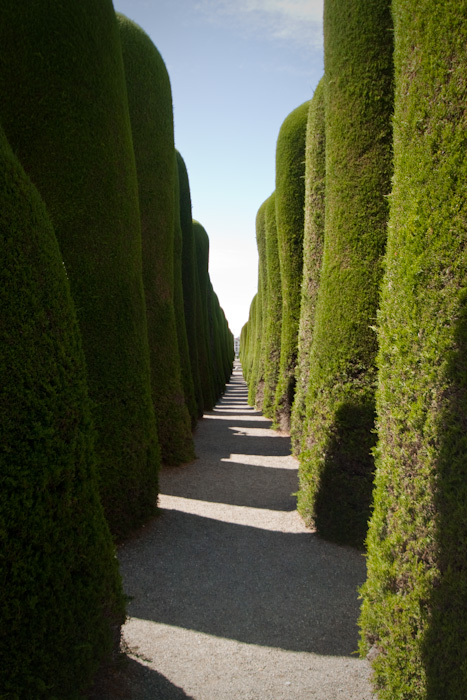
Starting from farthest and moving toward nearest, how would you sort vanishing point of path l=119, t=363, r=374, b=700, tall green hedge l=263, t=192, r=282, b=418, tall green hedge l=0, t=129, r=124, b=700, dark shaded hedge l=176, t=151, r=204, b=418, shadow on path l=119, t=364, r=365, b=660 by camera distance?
1. tall green hedge l=263, t=192, r=282, b=418
2. dark shaded hedge l=176, t=151, r=204, b=418
3. shadow on path l=119, t=364, r=365, b=660
4. vanishing point of path l=119, t=363, r=374, b=700
5. tall green hedge l=0, t=129, r=124, b=700

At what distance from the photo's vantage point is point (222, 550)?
18.4 feet

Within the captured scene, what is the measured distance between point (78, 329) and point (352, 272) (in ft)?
12.6

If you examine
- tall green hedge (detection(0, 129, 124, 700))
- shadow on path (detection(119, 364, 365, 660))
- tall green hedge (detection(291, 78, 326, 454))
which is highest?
tall green hedge (detection(291, 78, 326, 454))

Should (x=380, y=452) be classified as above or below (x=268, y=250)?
below

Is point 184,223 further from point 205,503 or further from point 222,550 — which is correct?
point 222,550

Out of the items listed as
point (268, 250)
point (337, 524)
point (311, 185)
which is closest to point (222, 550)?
point (337, 524)

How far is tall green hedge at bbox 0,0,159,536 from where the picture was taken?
5211mm

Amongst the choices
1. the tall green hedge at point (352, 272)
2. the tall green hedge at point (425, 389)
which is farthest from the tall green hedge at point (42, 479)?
the tall green hedge at point (352, 272)

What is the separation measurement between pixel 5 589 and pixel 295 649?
7.88ft

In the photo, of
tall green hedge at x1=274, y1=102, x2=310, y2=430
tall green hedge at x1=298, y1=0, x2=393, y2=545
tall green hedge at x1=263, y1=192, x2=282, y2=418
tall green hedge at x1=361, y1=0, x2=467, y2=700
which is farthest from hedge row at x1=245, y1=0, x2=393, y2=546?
tall green hedge at x1=263, y1=192, x2=282, y2=418

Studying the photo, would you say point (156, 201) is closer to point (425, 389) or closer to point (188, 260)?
point (188, 260)

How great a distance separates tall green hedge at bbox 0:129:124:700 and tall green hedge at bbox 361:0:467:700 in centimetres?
180

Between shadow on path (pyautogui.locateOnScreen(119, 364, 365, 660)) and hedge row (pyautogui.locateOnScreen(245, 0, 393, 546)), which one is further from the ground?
hedge row (pyautogui.locateOnScreen(245, 0, 393, 546))

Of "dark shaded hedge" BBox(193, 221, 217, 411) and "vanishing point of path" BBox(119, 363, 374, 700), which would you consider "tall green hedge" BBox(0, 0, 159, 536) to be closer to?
"vanishing point of path" BBox(119, 363, 374, 700)
